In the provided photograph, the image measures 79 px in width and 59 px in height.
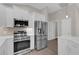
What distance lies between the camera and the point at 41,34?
4.90ft

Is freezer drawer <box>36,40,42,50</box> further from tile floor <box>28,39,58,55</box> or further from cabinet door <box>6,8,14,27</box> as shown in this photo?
cabinet door <box>6,8,14,27</box>

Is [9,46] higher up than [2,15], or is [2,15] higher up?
[2,15]

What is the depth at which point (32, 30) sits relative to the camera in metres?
1.47

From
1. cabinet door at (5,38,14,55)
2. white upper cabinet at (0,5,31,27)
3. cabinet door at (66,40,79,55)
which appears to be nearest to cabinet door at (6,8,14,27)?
white upper cabinet at (0,5,31,27)

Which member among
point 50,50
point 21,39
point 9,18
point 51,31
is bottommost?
point 50,50

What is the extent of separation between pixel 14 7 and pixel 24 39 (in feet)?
1.71

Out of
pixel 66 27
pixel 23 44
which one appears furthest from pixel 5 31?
pixel 66 27

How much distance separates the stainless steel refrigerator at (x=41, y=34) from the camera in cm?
147

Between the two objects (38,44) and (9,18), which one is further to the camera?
(38,44)

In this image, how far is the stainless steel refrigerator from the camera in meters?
1.47

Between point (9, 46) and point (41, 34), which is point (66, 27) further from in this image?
point (9, 46)

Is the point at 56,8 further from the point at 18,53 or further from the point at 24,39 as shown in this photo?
the point at 18,53

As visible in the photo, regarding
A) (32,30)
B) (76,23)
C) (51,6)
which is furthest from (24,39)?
(76,23)

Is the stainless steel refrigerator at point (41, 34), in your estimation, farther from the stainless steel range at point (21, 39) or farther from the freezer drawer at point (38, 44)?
the stainless steel range at point (21, 39)
